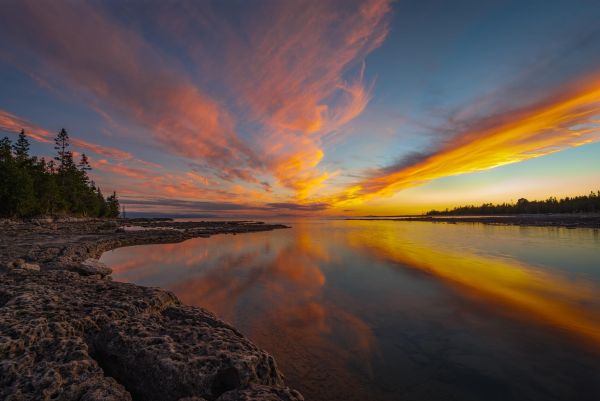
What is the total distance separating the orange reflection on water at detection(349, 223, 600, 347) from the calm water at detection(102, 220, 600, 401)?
6cm

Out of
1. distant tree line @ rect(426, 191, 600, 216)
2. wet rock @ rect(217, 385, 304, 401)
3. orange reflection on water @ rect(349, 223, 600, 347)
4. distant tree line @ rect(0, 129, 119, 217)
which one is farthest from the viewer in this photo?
distant tree line @ rect(426, 191, 600, 216)

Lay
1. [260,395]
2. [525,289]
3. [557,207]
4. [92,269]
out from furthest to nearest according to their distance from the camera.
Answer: [557,207], [92,269], [525,289], [260,395]

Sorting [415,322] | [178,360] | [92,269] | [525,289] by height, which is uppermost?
[178,360]

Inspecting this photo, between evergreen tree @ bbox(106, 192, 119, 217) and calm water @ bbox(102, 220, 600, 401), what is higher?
evergreen tree @ bbox(106, 192, 119, 217)

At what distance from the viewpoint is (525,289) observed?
11.2m

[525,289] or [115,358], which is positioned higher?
[115,358]

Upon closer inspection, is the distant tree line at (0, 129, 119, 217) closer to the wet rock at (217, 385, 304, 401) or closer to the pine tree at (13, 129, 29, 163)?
the pine tree at (13, 129, 29, 163)

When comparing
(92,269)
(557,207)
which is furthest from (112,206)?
(557,207)

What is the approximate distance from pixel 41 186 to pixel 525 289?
8451 centimetres

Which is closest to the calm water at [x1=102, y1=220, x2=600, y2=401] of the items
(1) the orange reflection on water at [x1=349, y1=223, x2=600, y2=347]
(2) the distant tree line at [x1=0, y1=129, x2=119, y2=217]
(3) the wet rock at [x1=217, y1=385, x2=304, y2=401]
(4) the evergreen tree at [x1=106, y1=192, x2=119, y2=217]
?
(1) the orange reflection on water at [x1=349, y1=223, x2=600, y2=347]

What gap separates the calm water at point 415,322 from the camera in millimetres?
5102

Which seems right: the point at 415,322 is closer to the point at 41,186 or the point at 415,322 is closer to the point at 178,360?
the point at 178,360

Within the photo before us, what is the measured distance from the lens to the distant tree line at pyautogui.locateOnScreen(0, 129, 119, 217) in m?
49.6

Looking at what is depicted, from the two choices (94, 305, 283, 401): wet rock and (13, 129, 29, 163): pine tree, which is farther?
(13, 129, 29, 163): pine tree
